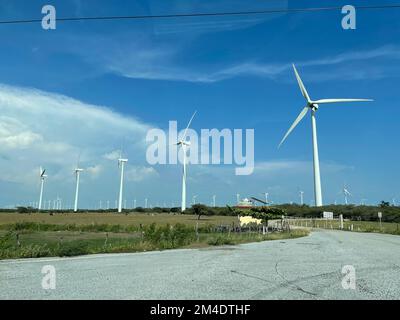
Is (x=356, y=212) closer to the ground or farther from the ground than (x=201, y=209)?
closer to the ground

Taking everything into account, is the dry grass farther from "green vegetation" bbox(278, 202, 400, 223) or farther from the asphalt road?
the asphalt road

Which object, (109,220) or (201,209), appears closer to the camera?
(109,220)

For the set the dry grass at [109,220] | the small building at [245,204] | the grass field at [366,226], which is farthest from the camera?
the dry grass at [109,220]

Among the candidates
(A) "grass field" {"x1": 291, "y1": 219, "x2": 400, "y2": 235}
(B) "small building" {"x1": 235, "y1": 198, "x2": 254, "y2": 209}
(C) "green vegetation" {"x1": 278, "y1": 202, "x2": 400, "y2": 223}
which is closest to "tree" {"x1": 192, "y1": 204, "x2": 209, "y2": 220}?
(C) "green vegetation" {"x1": 278, "y1": 202, "x2": 400, "y2": 223}

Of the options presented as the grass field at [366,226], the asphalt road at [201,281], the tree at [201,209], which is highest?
the tree at [201,209]

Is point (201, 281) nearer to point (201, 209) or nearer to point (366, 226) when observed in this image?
point (366, 226)

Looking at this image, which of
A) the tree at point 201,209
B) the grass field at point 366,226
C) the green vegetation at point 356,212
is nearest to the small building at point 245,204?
the grass field at point 366,226

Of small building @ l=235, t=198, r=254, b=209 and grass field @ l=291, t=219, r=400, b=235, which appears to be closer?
grass field @ l=291, t=219, r=400, b=235

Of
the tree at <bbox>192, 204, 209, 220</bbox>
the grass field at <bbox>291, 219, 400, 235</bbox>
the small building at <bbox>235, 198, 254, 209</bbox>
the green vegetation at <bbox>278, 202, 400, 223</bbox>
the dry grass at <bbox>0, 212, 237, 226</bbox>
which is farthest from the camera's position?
the tree at <bbox>192, 204, 209, 220</bbox>

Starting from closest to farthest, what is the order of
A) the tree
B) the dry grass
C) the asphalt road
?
the asphalt road < the dry grass < the tree

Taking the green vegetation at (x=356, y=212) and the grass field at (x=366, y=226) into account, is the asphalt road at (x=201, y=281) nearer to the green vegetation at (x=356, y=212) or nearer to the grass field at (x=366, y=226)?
the grass field at (x=366, y=226)

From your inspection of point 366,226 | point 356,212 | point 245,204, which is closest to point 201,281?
point 245,204
